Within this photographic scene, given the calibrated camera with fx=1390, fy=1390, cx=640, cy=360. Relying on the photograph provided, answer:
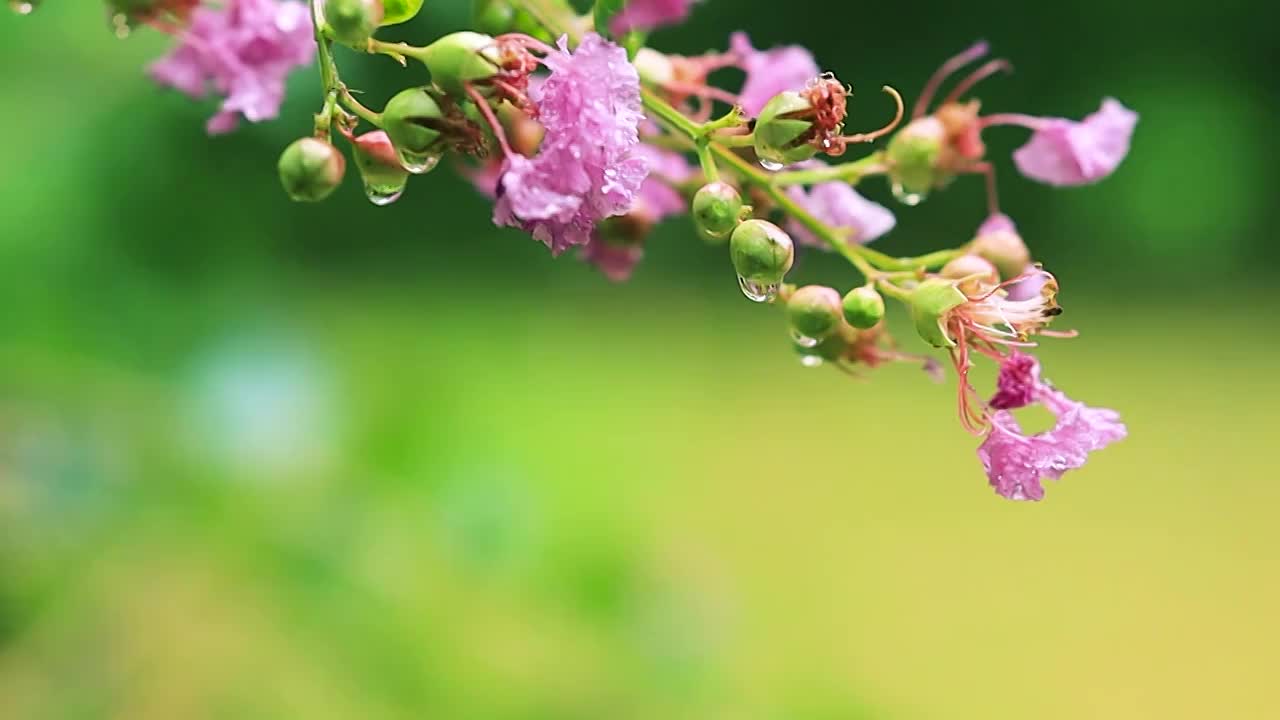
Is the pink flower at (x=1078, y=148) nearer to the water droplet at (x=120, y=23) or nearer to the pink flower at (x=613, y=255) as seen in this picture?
the pink flower at (x=613, y=255)

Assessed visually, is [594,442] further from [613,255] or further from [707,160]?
[707,160]

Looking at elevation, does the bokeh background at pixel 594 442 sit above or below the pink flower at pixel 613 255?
below

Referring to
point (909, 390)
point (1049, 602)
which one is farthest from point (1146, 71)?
point (1049, 602)

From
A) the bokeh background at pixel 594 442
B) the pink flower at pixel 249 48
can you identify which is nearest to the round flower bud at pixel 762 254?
the pink flower at pixel 249 48

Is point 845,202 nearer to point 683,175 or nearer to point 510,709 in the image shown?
point 683,175

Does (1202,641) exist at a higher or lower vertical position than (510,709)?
lower
